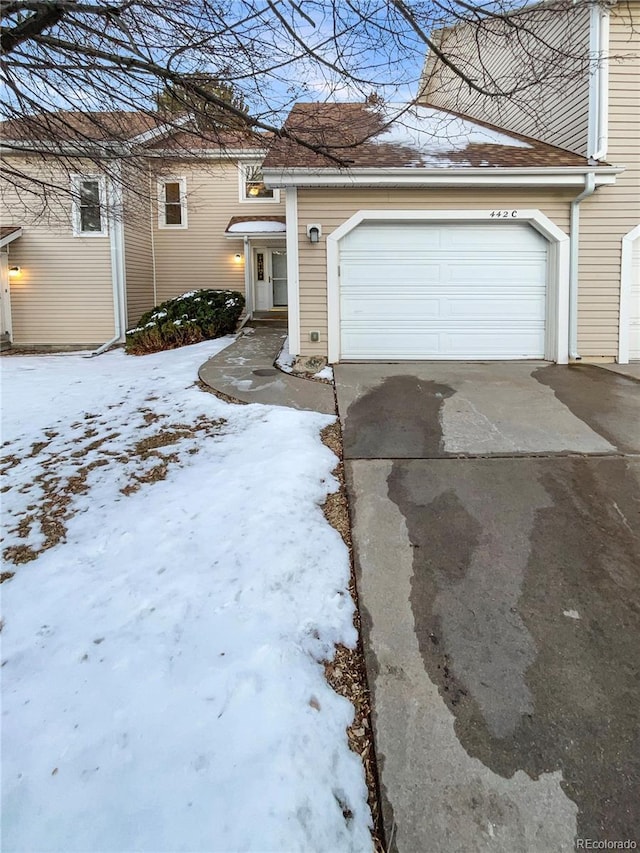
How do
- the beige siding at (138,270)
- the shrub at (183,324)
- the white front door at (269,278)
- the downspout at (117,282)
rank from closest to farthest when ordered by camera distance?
the shrub at (183,324) → the downspout at (117,282) → the beige siding at (138,270) → the white front door at (269,278)

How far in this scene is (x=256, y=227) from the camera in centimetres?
1379

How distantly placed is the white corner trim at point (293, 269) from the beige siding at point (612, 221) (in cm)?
426

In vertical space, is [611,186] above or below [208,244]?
below

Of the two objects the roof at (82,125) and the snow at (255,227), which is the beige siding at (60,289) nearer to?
the snow at (255,227)

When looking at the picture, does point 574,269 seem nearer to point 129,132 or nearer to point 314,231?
point 314,231

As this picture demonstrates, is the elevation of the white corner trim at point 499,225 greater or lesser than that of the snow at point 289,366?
greater

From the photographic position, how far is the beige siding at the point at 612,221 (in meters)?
7.79

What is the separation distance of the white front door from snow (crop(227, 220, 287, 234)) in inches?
51.0

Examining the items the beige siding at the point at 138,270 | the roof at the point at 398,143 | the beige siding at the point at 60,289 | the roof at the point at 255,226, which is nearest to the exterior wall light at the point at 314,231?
the roof at the point at 398,143

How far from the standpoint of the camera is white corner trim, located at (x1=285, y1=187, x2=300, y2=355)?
763 centimetres

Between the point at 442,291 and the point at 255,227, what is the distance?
7.36 m

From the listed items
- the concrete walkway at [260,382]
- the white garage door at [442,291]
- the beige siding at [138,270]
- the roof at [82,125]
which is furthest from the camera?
the beige siding at [138,270]

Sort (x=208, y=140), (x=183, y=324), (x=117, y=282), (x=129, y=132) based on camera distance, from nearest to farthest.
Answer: (x=208, y=140), (x=129, y=132), (x=183, y=324), (x=117, y=282)

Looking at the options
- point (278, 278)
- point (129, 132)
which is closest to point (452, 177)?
point (129, 132)
